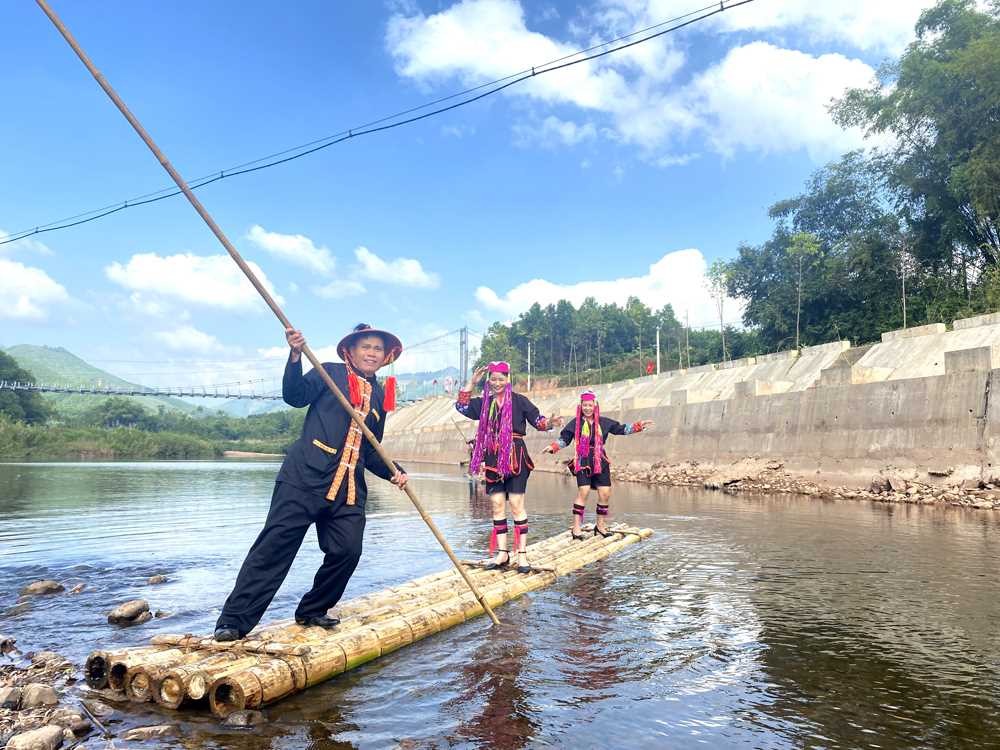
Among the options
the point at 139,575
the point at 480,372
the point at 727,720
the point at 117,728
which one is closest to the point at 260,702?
the point at 117,728

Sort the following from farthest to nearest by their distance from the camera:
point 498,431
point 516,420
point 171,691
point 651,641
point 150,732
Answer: point 516,420, point 498,431, point 651,641, point 171,691, point 150,732

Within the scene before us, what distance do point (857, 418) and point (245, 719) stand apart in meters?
19.6

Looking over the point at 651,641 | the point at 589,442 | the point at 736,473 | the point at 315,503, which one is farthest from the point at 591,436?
the point at 736,473

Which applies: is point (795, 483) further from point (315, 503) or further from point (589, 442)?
point (315, 503)

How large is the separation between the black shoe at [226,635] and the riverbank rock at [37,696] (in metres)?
0.88

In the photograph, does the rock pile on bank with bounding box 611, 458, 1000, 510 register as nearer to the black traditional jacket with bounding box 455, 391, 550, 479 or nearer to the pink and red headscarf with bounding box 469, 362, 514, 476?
the black traditional jacket with bounding box 455, 391, 550, 479

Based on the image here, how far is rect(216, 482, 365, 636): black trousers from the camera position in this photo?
439 centimetres

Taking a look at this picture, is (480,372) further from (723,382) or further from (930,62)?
(930,62)

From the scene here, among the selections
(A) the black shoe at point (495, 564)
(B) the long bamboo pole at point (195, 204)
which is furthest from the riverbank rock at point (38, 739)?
(A) the black shoe at point (495, 564)

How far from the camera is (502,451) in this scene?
7367mm

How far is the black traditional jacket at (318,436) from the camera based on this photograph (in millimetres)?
4648

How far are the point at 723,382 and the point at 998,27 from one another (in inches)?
866

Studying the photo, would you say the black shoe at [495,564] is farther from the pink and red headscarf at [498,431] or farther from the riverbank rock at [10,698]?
the riverbank rock at [10,698]

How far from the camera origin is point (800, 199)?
4922 cm
